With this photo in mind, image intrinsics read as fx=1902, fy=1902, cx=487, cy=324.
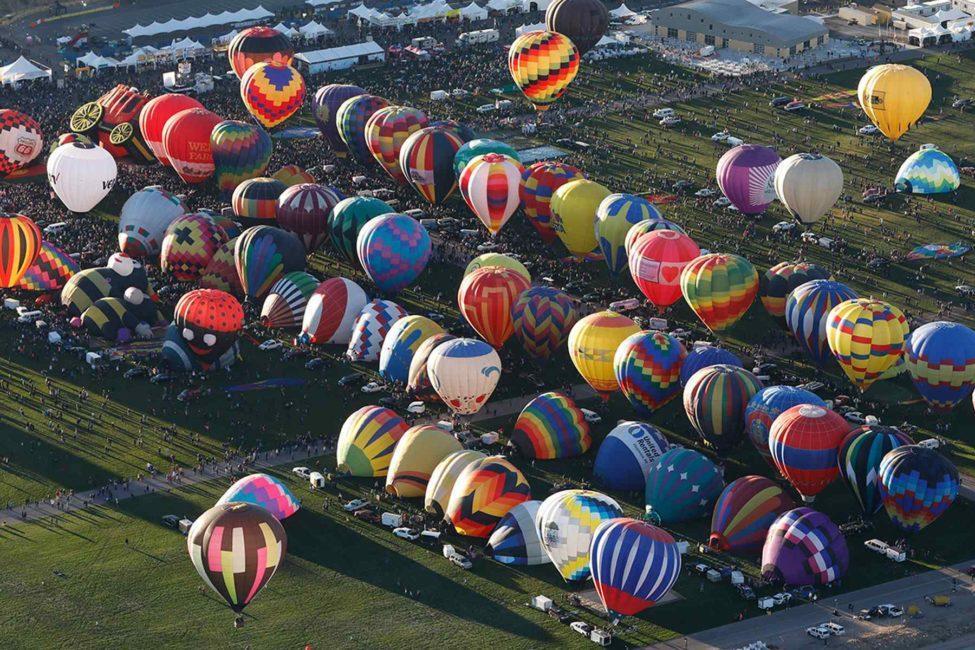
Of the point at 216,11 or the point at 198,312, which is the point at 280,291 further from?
the point at 216,11

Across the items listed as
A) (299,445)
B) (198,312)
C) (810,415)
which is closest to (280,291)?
(198,312)

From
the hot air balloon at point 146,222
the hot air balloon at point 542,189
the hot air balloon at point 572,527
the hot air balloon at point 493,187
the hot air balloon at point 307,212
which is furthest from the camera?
the hot air balloon at point 493,187

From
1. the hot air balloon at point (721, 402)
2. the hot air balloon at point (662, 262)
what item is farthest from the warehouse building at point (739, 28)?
the hot air balloon at point (721, 402)

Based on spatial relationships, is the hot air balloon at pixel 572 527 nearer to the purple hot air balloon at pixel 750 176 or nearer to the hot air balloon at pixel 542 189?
the hot air balloon at pixel 542 189

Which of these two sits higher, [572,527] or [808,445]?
[808,445]

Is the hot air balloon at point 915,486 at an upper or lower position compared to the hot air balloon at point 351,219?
lower

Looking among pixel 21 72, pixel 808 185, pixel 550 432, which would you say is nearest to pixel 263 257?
pixel 550 432

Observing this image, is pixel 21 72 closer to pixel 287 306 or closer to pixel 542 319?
pixel 287 306
